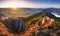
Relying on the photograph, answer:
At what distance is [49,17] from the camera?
628 centimetres

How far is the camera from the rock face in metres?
6.16

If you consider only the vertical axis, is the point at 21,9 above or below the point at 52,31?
above

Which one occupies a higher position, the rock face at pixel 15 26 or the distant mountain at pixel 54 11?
the distant mountain at pixel 54 11

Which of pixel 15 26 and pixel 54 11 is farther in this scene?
pixel 54 11

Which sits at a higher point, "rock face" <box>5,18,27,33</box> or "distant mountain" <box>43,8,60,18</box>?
"distant mountain" <box>43,8,60,18</box>

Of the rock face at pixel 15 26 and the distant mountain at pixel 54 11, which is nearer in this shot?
the rock face at pixel 15 26

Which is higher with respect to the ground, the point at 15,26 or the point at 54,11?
the point at 54,11

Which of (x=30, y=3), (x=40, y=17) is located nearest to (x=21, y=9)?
(x=30, y=3)

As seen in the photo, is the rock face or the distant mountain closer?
the rock face

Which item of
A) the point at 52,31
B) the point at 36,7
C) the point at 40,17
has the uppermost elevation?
the point at 36,7

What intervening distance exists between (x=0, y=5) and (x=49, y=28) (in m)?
2.26

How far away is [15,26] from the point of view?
20.3 ft

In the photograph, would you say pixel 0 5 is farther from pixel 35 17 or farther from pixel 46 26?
pixel 46 26

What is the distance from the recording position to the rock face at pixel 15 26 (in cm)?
616
